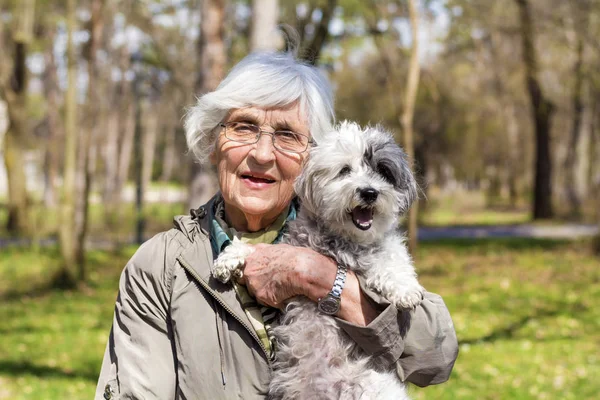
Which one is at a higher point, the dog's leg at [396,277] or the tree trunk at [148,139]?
the dog's leg at [396,277]

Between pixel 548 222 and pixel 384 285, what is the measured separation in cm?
2075

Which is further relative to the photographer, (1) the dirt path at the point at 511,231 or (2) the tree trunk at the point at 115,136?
(2) the tree trunk at the point at 115,136

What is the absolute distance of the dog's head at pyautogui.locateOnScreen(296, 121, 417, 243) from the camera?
2.53 meters

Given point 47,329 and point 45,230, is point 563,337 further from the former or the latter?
point 45,230

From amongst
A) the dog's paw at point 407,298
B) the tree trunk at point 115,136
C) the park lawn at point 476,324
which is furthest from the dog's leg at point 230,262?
the tree trunk at point 115,136

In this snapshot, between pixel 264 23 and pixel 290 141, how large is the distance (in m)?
4.43

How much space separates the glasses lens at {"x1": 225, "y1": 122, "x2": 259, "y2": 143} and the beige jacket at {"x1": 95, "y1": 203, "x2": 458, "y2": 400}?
0.44 m

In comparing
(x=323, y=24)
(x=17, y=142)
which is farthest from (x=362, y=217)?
(x=17, y=142)

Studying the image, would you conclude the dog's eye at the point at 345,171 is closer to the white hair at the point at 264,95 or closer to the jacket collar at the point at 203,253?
the white hair at the point at 264,95

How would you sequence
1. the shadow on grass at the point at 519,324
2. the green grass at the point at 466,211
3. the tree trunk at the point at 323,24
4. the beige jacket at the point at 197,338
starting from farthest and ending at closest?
the green grass at the point at 466,211 → the tree trunk at the point at 323,24 → the shadow on grass at the point at 519,324 → the beige jacket at the point at 197,338

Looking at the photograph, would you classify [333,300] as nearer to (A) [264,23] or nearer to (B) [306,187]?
(B) [306,187]

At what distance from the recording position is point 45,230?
54.0 ft

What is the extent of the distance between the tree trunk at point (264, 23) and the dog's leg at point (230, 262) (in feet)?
14.8

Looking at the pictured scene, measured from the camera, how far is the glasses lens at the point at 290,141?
252cm
